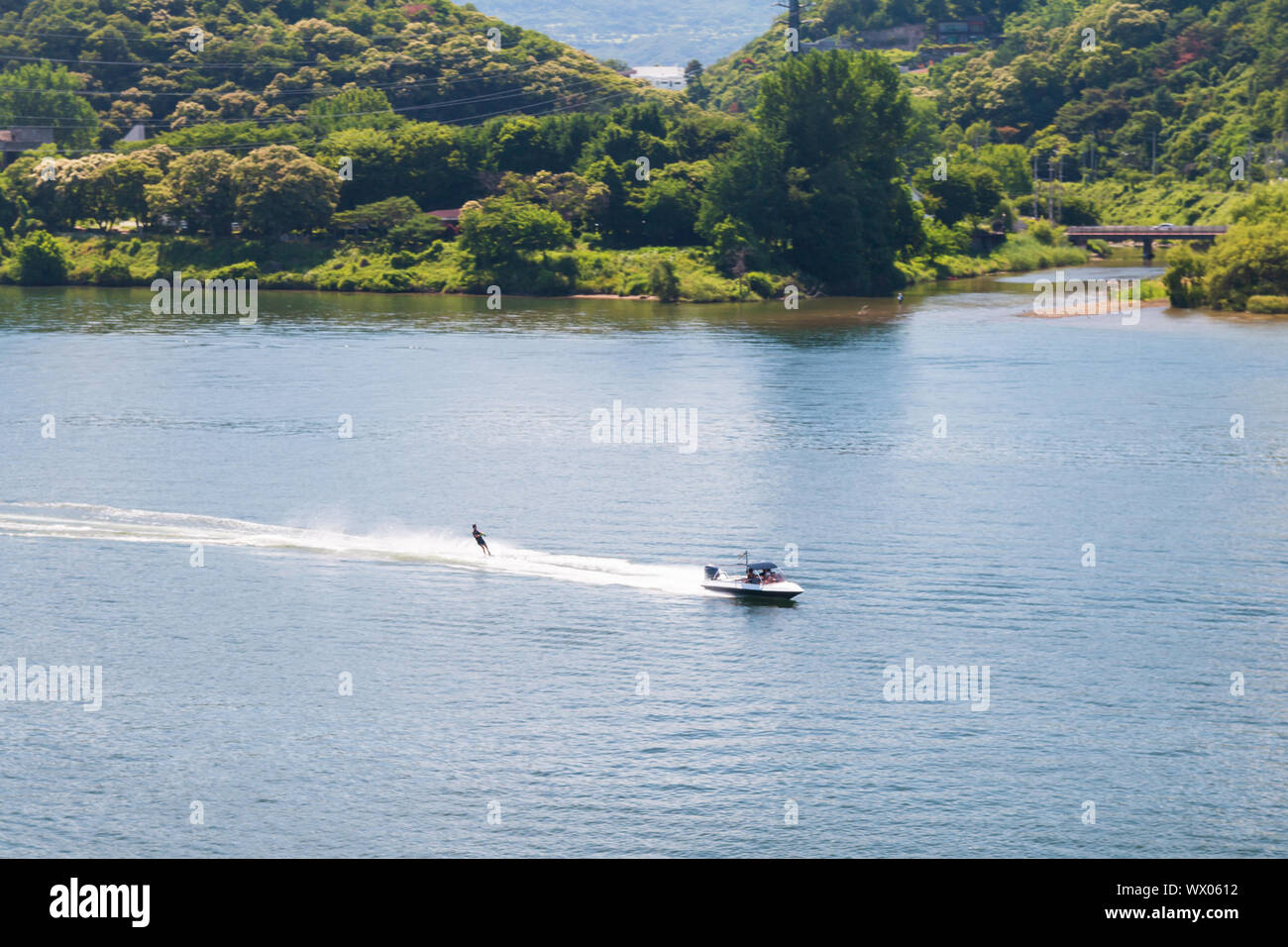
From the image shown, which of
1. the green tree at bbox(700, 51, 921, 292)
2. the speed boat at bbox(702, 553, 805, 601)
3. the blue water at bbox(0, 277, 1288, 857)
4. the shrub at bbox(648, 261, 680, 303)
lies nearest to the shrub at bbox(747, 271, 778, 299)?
the green tree at bbox(700, 51, 921, 292)

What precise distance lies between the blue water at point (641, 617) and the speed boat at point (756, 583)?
0.89 meters

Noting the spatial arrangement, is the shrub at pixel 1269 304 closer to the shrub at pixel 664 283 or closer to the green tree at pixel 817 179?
the green tree at pixel 817 179

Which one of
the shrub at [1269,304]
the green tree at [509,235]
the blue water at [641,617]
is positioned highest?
the green tree at [509,235]

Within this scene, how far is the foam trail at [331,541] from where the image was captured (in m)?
67.6

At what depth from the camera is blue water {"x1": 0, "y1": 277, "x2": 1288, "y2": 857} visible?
156 feet

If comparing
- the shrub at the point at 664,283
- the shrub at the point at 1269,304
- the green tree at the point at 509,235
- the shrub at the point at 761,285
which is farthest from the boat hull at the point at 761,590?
the green tree at the point at 509,235

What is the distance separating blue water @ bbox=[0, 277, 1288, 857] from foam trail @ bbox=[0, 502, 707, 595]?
239 millimetres

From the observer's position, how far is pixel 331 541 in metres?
73.6

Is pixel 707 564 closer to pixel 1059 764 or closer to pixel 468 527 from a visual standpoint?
pixel 468 527

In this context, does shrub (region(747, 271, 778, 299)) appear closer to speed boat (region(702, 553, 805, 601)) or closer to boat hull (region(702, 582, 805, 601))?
speed boat (region(702, 553, 805, 601))

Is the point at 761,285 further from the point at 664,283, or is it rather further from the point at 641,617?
the point at 641,617

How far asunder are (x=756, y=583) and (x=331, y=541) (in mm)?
22476

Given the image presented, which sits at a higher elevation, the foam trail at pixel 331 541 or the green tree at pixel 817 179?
the green tree at pixel 817 179
